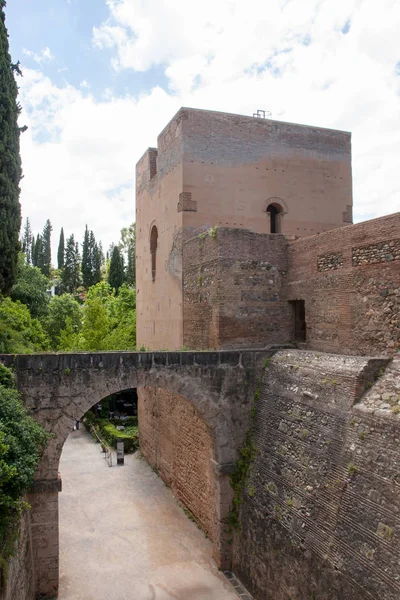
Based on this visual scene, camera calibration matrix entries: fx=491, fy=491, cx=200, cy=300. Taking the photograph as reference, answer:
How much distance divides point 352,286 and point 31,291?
20210 mm

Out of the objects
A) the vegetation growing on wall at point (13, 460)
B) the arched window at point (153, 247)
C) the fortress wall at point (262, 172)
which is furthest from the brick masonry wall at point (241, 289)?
the vegetation growing on wall at point (13, 460)

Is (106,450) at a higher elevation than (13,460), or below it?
below

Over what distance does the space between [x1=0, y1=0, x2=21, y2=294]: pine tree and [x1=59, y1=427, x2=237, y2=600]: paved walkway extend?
6.84 metres

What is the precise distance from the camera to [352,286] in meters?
10.7

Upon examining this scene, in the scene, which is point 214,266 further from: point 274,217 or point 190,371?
point 274,217

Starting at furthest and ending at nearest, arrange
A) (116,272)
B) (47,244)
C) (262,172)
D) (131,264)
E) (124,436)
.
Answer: (47,244), (116,272), (131,264), (124,436), (262,172)

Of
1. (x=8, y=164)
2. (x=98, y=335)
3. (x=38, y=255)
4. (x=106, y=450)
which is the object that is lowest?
(x=106, y=450)

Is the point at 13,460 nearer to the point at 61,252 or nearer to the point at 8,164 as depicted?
the point at 8,164

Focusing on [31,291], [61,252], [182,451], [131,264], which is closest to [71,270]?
[61,252]

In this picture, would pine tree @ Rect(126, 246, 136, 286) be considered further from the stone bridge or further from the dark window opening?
the stone bridge

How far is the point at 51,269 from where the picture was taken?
6919 centimetres

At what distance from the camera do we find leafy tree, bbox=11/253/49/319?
26.1 meters

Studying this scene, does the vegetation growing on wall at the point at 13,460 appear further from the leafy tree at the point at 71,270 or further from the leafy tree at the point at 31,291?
the leafy tree at the point at 71,270

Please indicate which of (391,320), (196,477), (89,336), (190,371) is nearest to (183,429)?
(196,477)
